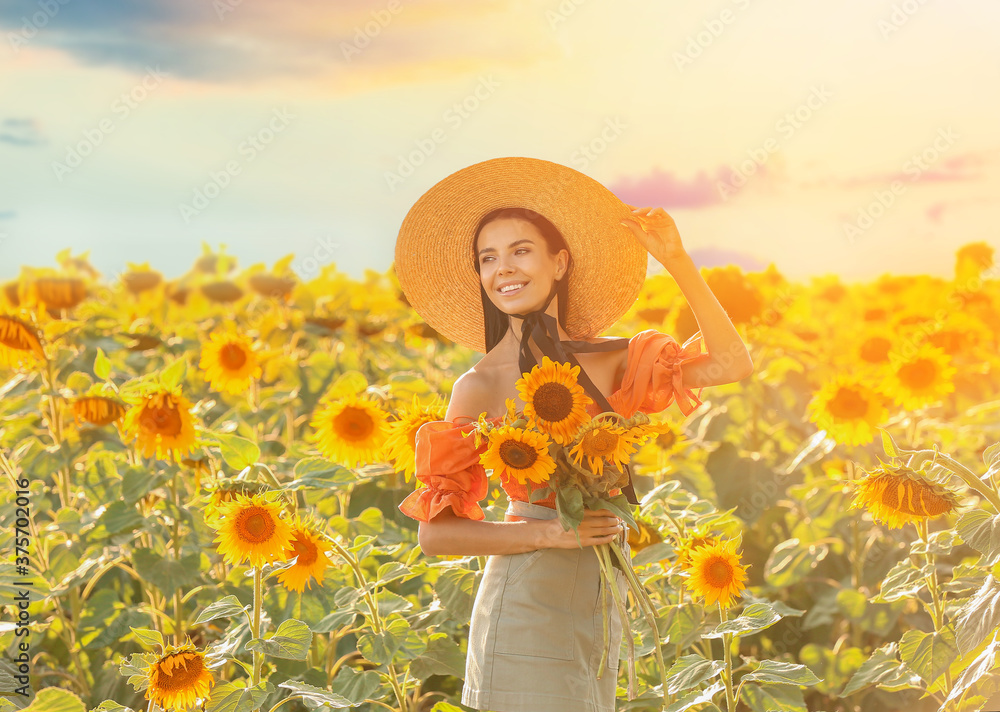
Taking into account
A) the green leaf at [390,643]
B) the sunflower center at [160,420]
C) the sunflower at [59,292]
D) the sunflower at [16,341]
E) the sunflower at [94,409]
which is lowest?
the green leaf at [390,643]

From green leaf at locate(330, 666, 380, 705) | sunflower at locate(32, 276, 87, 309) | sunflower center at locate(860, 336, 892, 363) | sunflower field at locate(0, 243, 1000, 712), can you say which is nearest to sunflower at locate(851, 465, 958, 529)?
sunflower field at locate(0, 243, 1000, 712)

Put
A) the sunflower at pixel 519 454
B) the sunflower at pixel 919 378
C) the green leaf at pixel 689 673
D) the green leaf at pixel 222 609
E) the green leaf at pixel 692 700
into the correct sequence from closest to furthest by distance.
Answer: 1. the sunflower at pixel 519 454
2. the green leaf at pixel 692 700
3. the green leaf at pixel 689 673
4. the green leaf at pixel 222 609
5. the sunflower at pixel 919 378

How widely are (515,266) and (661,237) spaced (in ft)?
1.03

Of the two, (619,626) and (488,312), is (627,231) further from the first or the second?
(619,626)

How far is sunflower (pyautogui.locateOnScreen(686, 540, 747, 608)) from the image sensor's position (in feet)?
6.96

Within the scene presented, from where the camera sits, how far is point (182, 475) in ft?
10.1

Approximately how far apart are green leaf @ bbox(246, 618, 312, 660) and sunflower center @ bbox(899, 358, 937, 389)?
214 cm

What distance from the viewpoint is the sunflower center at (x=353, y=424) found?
8.82 ft

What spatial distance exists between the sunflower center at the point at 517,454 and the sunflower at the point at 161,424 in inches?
51.2

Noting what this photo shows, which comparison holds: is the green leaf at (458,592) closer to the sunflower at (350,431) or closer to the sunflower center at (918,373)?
the sunflower at (350,431)

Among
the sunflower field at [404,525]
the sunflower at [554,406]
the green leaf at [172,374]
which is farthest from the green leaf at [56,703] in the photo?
the sunflower at [554,406]

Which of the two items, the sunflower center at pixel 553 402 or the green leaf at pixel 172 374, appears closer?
the sunflower center at pixel 553 402

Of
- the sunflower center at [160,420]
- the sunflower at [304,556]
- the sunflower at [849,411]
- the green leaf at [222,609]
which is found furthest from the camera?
the sunflower at [849,411]

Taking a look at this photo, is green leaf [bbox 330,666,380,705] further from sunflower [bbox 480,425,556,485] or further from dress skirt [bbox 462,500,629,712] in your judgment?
sunflower [bbox 480,425,556,485]
